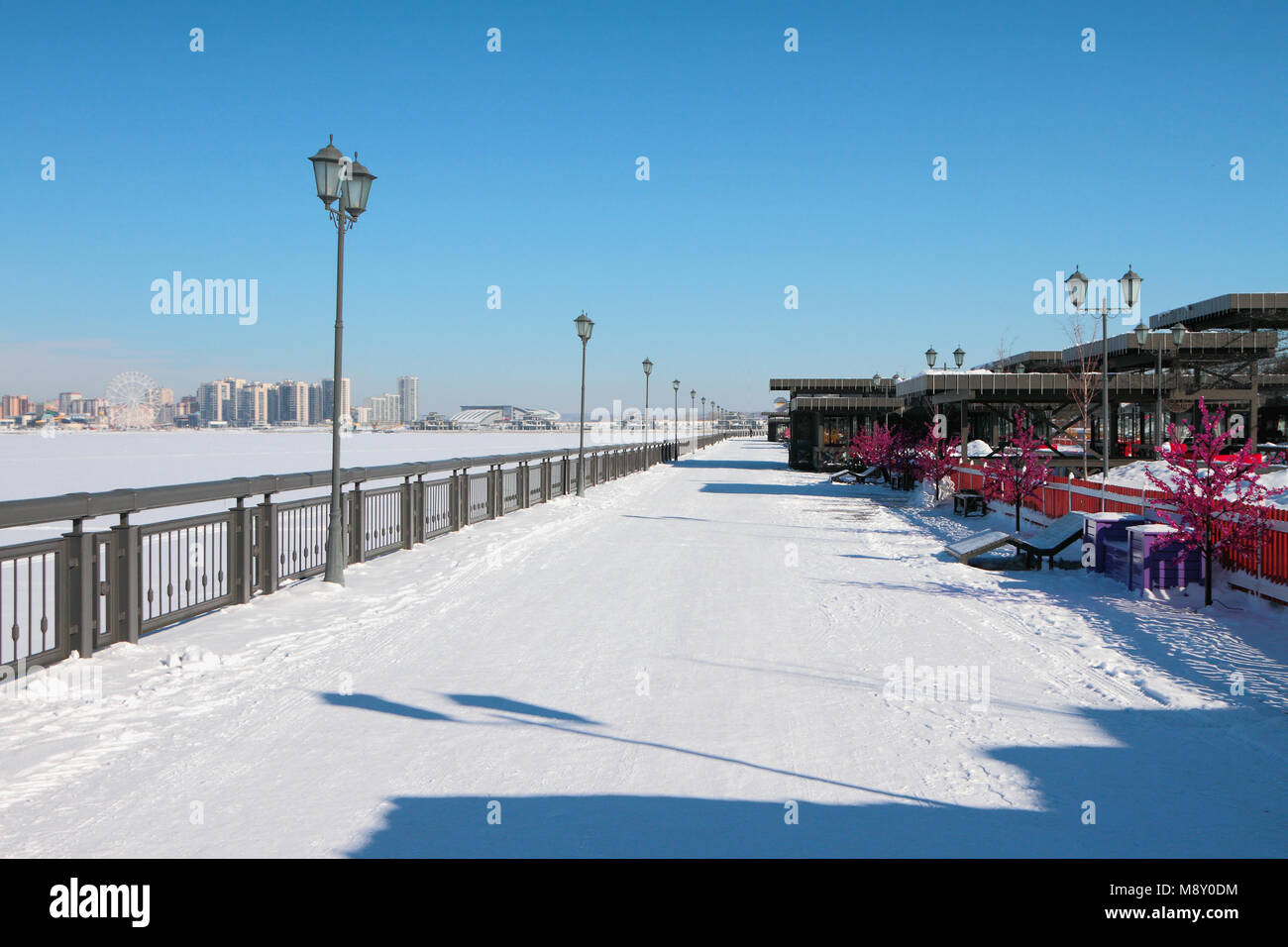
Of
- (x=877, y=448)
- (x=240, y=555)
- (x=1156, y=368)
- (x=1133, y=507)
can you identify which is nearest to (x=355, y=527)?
(x=240, y=555)

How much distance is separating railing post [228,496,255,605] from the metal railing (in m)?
0.01

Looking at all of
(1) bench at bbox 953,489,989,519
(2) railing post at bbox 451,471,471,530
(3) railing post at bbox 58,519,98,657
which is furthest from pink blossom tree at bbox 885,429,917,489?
(3) railing post at bbox 58,519,98,657

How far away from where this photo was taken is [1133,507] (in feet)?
44.3

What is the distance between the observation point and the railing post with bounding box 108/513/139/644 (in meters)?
7.58

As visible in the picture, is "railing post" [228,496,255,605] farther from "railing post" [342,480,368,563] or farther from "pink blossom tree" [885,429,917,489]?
"pink blossom tree" [885,429,917,489]

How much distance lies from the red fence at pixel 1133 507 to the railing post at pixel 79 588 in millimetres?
11126

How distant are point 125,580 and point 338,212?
230 inches

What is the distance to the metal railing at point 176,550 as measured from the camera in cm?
698

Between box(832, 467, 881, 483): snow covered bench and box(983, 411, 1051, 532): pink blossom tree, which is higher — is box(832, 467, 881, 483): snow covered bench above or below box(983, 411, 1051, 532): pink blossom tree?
below

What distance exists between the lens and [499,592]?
1109 centimetres

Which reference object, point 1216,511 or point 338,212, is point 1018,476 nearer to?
point 1216,511
